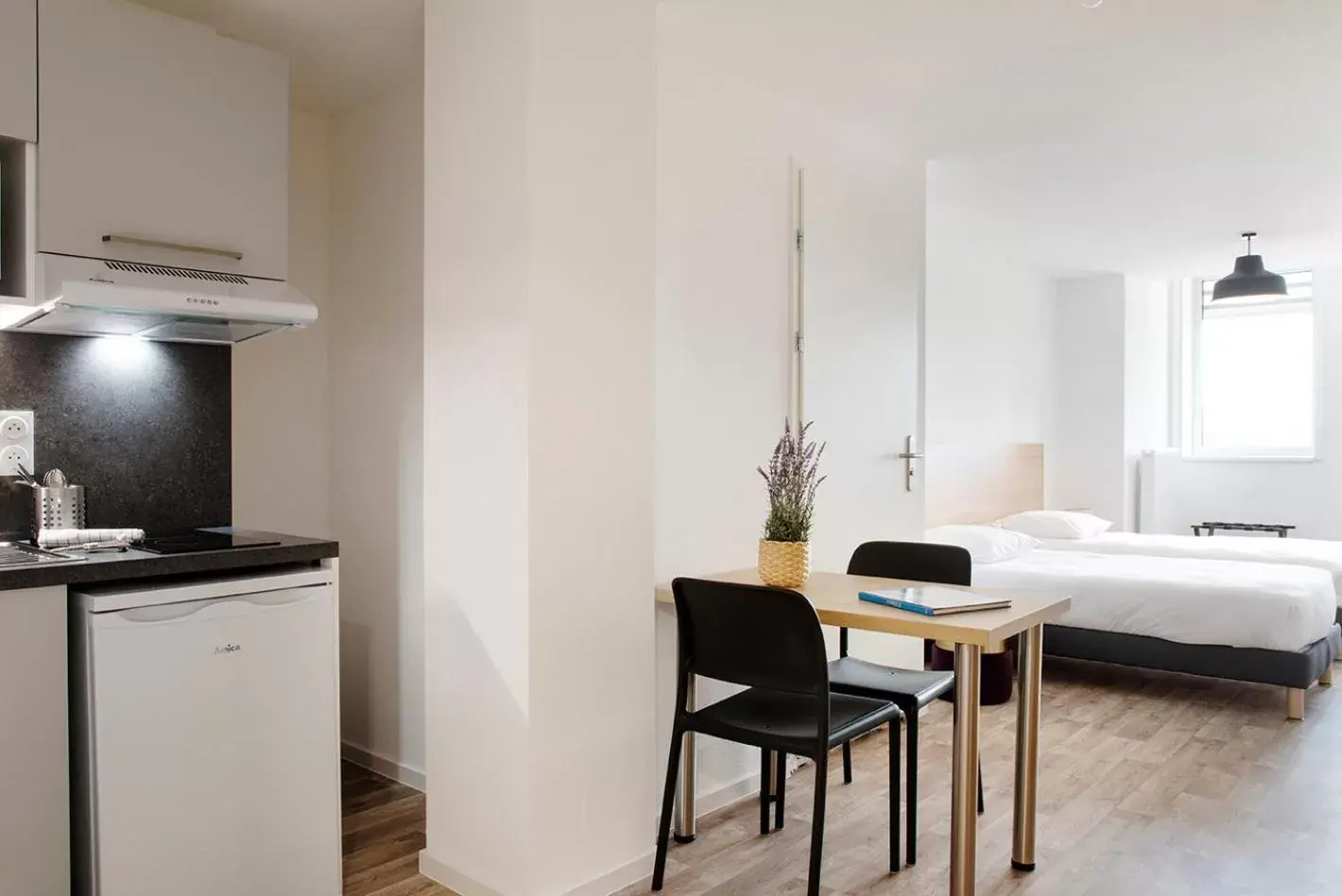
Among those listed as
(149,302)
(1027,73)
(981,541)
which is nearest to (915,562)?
(1027,73)

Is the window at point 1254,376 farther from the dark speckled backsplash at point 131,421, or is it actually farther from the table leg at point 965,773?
the dark speckled backsplash at point 131,421

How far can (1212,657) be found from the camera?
437 cm

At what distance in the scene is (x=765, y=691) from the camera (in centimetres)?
273

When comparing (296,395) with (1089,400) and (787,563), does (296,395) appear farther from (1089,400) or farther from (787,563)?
(1089,400)

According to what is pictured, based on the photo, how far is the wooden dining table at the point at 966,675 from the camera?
2.24 m

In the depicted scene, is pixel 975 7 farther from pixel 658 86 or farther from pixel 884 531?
pixel 884 531

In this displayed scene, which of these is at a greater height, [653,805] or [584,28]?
[584,28]

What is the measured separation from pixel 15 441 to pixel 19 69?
965 millimetres

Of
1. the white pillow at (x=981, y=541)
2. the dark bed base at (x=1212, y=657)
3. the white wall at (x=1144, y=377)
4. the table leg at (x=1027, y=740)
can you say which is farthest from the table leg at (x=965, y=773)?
the white wall at (x=1144, y=377)

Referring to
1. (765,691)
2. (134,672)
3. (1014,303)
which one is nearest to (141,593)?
(134,672)

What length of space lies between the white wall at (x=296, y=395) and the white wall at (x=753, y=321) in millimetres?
1431

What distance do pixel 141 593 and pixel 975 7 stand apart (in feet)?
8.74

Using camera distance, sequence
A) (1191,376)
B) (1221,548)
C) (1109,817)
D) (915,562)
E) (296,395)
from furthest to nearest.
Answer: (1191,376) < (1221,548) < (296,395) < (915,562) < (1109,817)

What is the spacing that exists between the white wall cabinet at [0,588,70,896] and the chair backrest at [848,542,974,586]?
2300mm
